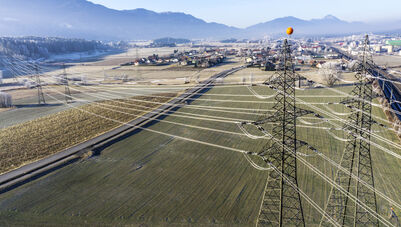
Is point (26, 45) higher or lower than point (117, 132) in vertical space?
higher

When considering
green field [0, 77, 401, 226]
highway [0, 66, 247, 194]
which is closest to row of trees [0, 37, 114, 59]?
highway [0, 66, 247, 194]

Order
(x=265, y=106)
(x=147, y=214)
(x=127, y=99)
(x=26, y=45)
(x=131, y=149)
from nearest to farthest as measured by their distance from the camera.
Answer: (x=147, y=214) → (x=131, y=149) → (x=265, y=106) → (x=127, y=99) → (x=26, y=45)

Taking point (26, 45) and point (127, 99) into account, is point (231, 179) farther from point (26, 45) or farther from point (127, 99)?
point (26, 45)

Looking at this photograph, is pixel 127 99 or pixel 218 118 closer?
pixel 218 118

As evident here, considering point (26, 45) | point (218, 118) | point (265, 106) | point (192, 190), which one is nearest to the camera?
point (192, 190)

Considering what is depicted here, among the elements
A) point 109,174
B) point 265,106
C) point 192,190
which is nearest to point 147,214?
point 192,190

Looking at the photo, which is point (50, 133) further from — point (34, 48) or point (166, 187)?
point (34, 48)

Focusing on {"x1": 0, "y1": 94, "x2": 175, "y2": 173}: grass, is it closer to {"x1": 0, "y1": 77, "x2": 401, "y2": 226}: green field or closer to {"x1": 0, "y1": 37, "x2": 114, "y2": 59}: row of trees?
{"x1": 0, "y1": 77, "x2": 401, "y2": 226}: green field
